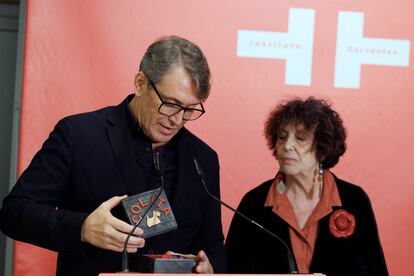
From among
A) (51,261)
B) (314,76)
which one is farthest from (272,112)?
(51,261)

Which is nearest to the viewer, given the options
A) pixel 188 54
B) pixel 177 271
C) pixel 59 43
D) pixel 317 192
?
pixel 177 271

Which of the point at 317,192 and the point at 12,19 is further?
the point at 12,19

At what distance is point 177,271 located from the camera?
162 cm

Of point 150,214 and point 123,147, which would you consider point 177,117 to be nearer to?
point 123,147

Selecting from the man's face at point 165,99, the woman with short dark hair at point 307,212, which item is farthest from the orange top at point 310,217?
the man's face at point 165,99

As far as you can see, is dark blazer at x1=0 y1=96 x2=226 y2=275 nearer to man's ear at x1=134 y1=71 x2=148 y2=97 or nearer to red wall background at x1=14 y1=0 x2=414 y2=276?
man's ear at x1=134 y1=71 x2=148 y2=97

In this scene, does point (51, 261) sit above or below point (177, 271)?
below

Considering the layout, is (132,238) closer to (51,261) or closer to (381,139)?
(51,261)

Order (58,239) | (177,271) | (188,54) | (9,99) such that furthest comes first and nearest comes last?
(9,99) < (188,54) < (58,239) < (177,271)

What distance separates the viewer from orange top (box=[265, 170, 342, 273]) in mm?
2588

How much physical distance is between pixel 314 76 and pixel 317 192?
2.15 feet

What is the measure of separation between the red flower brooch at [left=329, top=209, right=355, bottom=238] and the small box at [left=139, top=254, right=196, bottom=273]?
1.10 metres

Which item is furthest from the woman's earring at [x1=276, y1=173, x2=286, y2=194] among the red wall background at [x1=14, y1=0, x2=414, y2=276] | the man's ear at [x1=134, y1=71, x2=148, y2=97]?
the man's ear at [x1=134, y1=71, x2=148, y2=97]

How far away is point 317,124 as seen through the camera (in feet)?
9.10
